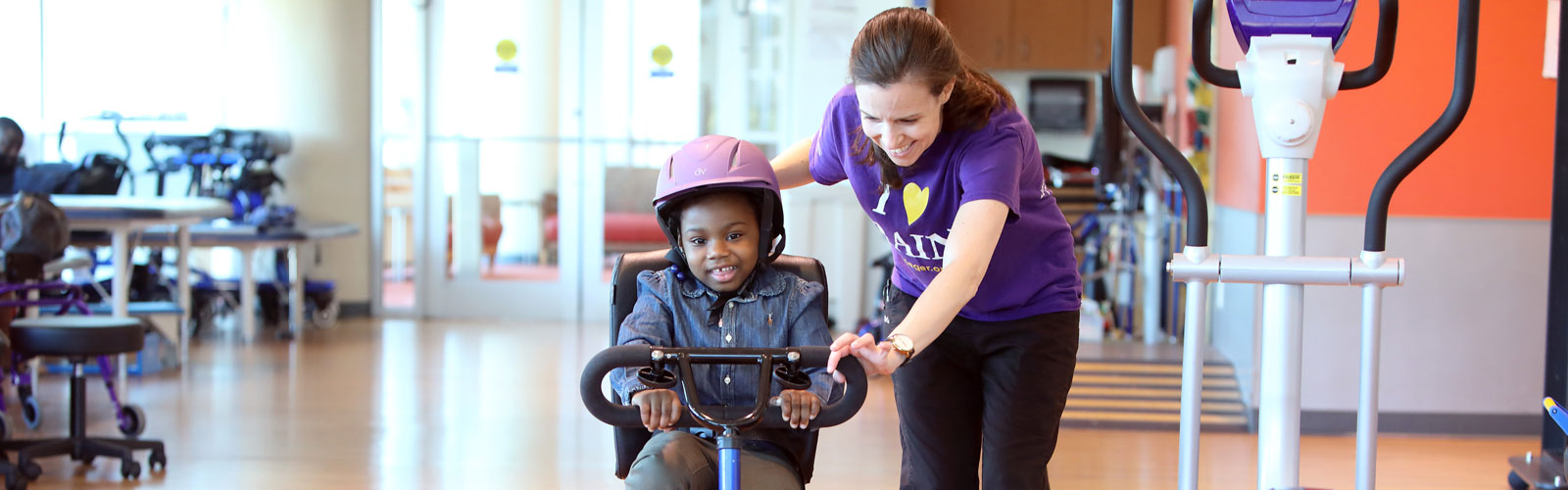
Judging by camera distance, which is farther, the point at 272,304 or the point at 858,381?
the point at 272,304

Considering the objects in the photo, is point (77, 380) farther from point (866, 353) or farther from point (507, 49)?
point (507, 49)

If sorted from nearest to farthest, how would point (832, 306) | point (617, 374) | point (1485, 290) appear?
point (617, 374) → point (1485, 290) → point (832, 306)

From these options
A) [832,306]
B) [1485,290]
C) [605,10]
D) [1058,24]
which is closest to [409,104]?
[605,10]

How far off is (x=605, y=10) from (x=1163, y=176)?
3133 mm

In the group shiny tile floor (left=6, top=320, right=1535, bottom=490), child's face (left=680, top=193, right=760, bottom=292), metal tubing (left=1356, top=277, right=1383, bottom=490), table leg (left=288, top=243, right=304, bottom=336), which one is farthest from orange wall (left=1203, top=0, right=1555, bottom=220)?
table leg (left=288, top=243, right=304, bottom=336)

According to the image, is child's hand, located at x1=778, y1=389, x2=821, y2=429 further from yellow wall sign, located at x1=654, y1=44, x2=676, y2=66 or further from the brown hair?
yellow wall sign, located at x1=654, y1=44, x2=676, y2=66

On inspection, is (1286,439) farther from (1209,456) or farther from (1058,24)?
(1058,24)

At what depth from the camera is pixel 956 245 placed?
6.15ft

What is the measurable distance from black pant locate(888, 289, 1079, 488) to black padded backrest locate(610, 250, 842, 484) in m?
0.15

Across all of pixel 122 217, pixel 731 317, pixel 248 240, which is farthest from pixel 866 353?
pixel 248 240

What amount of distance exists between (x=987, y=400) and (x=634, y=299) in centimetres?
61

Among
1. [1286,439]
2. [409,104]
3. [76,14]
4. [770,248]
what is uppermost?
[76,14]

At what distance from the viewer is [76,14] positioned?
760cm

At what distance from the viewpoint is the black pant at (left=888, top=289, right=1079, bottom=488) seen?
212 cm
